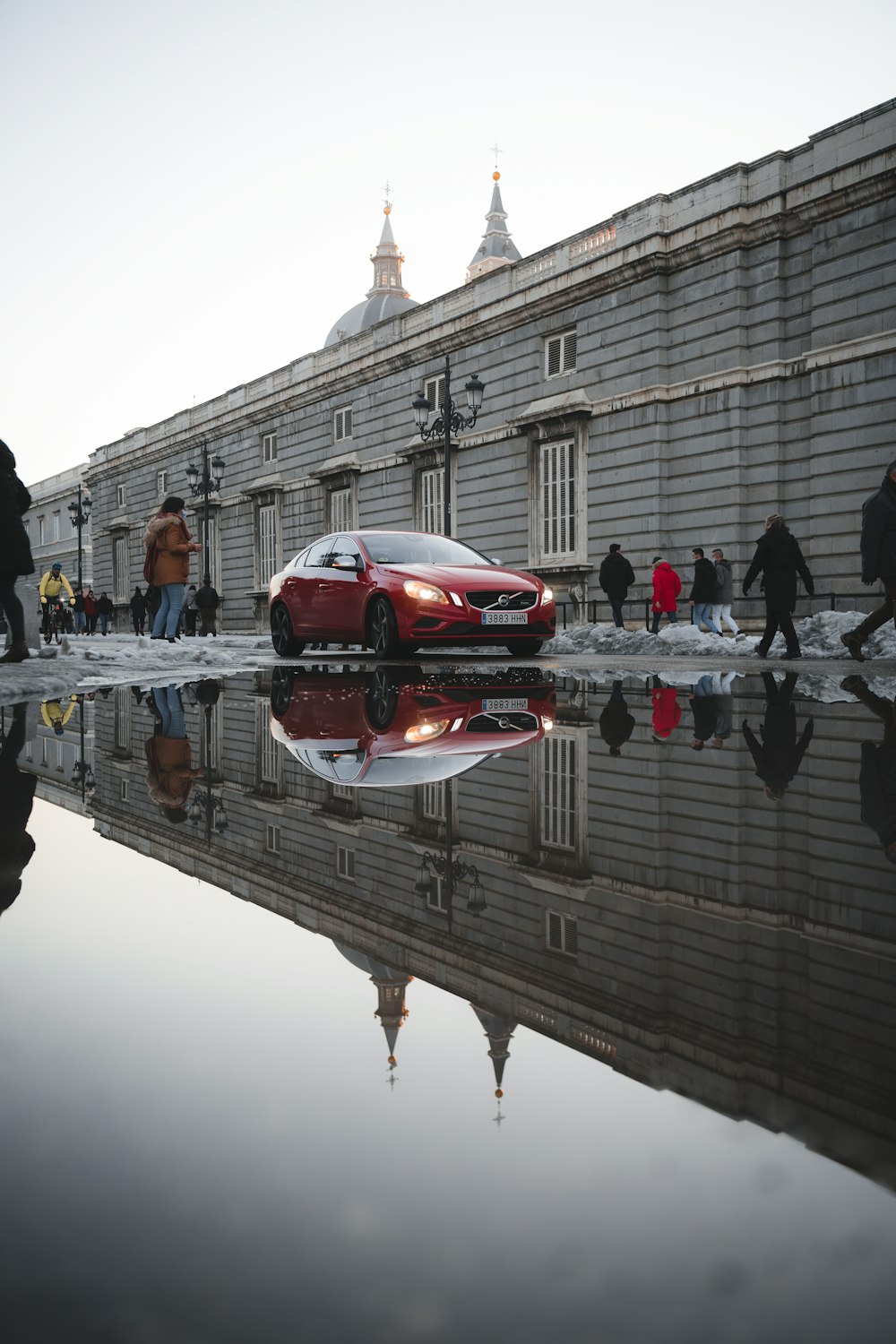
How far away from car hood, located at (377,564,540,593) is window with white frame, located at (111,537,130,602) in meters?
40.4

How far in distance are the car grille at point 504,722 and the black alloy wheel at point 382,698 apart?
51 centimetres

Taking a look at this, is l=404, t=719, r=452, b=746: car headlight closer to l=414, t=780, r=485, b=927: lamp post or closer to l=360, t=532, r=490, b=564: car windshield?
l=414, t=780, r=485, b=927: lamp post

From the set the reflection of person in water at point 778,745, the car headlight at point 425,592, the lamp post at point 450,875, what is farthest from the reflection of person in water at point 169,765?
the car headlight at point 425,592

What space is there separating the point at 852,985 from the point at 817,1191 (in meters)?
0.88

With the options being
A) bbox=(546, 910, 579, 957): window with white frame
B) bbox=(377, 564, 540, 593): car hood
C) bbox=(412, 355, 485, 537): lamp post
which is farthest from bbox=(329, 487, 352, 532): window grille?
bbox=(546, 910, 579, 957): window with white frame

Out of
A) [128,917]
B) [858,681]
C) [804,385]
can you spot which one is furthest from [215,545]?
[128,917]

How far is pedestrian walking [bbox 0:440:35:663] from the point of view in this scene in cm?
1025

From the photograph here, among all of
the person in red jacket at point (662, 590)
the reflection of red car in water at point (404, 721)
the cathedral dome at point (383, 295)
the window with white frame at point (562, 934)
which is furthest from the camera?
the cathedral dome at point (383, 295)

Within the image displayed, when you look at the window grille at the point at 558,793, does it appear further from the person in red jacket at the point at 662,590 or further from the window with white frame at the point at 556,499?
the window with white frame at the point at 556,499

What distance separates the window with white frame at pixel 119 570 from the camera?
51.2 m

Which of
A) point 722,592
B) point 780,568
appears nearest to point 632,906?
point 780,568

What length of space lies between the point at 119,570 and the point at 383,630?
4143 centimetres

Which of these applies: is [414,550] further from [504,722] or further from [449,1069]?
[449,1069]

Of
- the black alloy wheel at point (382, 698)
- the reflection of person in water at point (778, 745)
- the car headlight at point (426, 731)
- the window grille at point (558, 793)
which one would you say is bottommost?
the window grille at point (558, 793)
